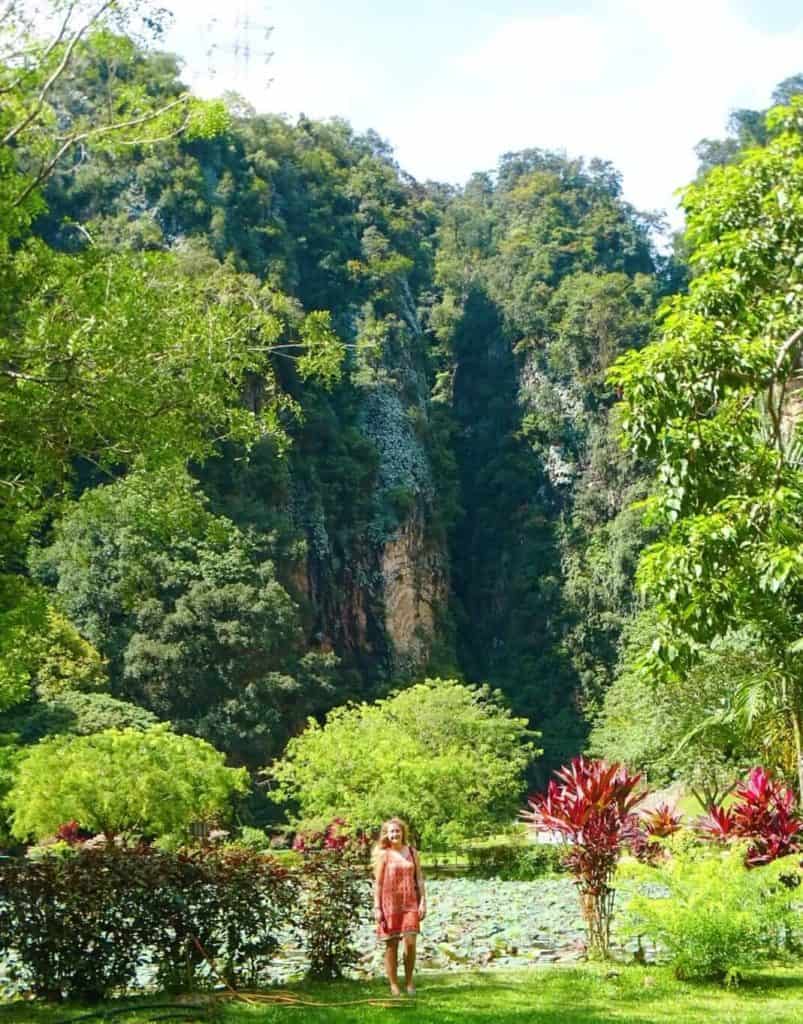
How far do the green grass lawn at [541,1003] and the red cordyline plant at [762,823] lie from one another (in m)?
1.56

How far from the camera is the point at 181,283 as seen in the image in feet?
27.7

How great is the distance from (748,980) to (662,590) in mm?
2972

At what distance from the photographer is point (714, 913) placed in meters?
7.77

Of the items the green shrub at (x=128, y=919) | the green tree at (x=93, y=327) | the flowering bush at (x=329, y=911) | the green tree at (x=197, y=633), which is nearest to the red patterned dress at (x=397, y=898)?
the flowering bush at (x=329, y=911)

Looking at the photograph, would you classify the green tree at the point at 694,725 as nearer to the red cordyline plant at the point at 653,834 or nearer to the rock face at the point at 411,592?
the red cordyline plant at the point at 653,834

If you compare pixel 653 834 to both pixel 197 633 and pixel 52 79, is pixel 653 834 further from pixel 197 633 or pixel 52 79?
pixel 197 633

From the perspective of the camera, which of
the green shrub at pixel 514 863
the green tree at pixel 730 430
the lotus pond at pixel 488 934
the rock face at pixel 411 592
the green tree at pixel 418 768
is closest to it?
the green tree at pixel 730 430

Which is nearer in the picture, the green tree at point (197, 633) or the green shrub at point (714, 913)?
the green shrub at point (714, 913)

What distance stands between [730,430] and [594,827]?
351cm

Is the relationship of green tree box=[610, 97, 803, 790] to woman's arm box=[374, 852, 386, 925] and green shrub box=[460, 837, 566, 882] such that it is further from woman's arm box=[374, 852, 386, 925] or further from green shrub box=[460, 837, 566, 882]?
green shrub box=[460, 837, 566, 882]

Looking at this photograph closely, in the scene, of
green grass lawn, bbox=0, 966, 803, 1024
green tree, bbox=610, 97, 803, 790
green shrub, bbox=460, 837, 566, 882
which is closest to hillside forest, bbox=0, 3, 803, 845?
green tree, bbox=610, 97, 803, 790

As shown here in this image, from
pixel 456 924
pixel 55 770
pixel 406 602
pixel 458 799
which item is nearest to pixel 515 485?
pixel 406 602

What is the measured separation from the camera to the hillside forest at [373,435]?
7.29 m

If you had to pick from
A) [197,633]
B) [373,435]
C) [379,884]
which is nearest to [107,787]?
[379,884]
